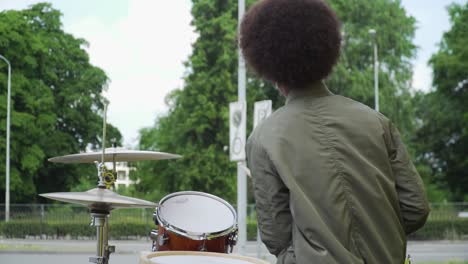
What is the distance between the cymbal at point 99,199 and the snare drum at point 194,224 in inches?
16.1

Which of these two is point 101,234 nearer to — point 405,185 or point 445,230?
point 405,185

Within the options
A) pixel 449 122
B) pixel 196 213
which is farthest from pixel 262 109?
pixel 449 122

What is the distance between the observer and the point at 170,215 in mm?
4559

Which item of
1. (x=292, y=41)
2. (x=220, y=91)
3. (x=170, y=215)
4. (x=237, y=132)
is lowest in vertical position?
(x=170, y=215)

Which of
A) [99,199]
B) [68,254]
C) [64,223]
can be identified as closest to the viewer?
[99,199]

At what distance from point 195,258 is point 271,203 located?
1.06 metres

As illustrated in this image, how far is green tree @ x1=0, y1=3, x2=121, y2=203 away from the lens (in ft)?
69.8

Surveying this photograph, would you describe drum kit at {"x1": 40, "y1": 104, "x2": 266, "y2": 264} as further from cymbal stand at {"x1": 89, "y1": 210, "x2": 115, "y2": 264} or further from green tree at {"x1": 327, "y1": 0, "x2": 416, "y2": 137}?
green tree at {"x1": 327, "y1": 0, "x2": 416, "y2": 137}

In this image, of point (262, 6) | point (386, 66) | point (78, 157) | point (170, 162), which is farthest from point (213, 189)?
point (262, 6)

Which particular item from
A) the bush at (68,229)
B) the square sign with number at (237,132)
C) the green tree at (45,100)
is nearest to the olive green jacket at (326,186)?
the square sign with number at (237,132)

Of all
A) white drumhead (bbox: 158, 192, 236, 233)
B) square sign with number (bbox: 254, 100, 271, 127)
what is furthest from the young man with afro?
square sign with number (bbox: 254, 100, 271, 127)

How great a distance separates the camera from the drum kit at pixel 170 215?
392cm

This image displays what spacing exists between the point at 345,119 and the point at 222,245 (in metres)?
2.50

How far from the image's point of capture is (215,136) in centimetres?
2966
